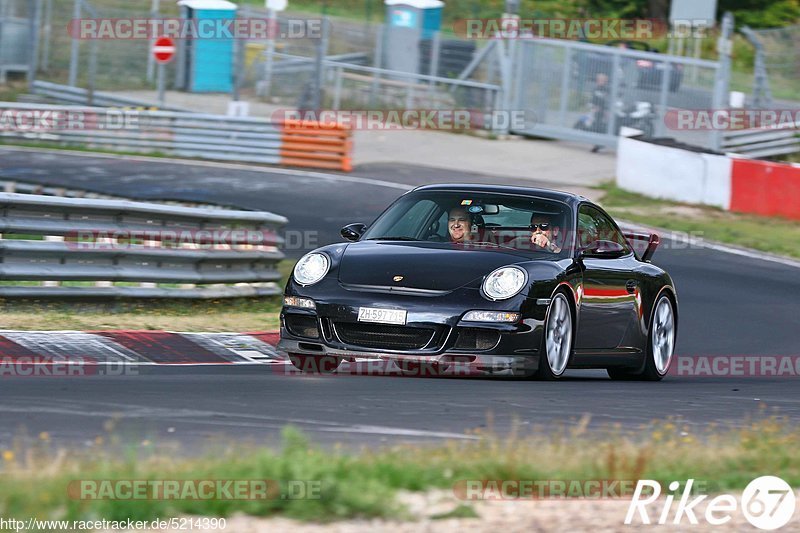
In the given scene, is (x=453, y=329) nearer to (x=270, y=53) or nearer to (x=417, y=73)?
(x=270, y=53)

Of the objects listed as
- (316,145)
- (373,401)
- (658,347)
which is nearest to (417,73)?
(316,145)

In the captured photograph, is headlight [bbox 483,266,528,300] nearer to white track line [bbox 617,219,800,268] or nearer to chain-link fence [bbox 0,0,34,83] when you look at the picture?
white track line [bbox 617,219,800,268]

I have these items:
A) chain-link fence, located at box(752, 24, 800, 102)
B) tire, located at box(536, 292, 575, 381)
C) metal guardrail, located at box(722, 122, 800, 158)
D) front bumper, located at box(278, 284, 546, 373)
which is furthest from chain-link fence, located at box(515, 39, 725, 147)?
front bumper, located at box(278, 284, 546, 373)

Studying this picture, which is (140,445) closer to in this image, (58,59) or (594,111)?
(594,111)

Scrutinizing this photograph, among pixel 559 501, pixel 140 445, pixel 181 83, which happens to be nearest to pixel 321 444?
pixel 140 445

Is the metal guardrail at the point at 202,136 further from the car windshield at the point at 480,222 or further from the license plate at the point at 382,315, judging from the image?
the license plate at the point at 382,315

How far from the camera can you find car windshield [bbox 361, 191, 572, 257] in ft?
31.1

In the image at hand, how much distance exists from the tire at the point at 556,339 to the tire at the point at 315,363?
1.31 metres

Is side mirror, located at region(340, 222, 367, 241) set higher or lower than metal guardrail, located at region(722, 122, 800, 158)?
lower

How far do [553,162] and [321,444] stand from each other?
2247cm

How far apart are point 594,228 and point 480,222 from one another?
3.11 ft

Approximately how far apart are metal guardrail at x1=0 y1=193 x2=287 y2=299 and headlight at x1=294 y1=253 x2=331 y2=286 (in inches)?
109

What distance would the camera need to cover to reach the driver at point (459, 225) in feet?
31.3

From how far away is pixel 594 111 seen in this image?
29578mm
